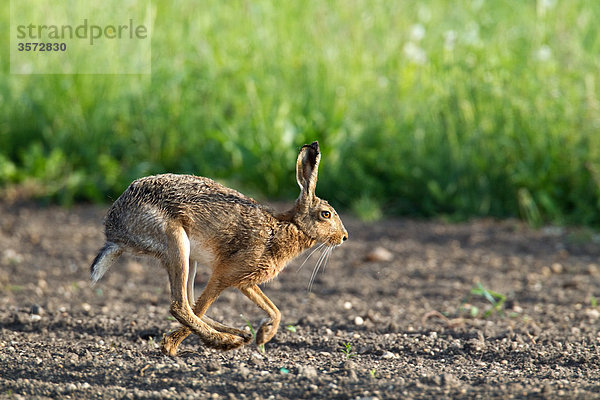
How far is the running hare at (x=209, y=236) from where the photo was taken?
3.94m

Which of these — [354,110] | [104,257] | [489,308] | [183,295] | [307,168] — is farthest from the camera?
[354,110]

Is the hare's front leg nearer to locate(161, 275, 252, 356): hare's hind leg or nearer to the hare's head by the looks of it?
locate(161, 275, 252, 356): hare's hind leg

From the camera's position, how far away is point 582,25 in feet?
26.3

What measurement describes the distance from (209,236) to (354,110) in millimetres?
4482

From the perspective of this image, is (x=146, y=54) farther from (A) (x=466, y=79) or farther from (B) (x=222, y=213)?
(B) (x=222, y=213)

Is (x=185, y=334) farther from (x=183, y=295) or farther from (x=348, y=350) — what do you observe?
(x=348, y=350)

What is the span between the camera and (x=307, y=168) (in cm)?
418

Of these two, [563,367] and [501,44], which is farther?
[501,44]

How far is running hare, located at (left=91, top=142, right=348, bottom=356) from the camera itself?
3936mm

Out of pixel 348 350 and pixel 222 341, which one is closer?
pixel 222 341

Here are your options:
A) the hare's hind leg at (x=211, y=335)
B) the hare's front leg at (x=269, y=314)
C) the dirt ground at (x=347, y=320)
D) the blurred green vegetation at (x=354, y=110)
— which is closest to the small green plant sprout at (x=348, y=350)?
the dirt ground at (x=347, y=320)

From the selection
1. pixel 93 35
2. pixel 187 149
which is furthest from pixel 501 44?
pixel 93 35

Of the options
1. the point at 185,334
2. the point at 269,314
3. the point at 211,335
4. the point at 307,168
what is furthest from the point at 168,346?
the point at 307,168

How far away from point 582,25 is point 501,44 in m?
0.79
